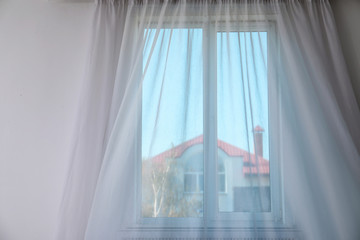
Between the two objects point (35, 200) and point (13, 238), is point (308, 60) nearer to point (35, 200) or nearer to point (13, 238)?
point (35, 200)

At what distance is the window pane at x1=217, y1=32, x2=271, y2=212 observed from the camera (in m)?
1.82

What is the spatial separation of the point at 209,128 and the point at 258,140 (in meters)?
0.30

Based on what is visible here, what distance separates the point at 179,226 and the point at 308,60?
4.13ft

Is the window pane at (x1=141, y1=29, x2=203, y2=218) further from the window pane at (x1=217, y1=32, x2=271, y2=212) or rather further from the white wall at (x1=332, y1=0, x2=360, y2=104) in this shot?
the white wall at (x1=332, y1=0, x2=360, y2=104)

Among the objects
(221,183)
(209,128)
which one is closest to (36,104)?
(209,128)

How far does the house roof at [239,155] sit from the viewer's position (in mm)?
1838

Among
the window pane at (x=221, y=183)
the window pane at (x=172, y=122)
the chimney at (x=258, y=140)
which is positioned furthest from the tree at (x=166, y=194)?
the chimney at (x=258, y=140)

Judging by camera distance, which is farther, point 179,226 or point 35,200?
point 35,200

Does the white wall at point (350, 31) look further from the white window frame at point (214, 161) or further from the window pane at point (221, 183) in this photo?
the window pane at point (221, 183)

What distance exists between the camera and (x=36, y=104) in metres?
2.01

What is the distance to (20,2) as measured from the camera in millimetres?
2105

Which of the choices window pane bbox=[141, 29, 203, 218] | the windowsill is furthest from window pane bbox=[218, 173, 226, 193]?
the windowsill

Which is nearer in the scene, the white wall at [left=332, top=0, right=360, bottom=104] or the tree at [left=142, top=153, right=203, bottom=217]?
the tree at [left=142, top=153, right=203, bottom=217]

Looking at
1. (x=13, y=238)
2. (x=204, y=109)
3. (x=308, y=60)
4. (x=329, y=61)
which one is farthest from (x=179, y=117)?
(x=13, y=238)
